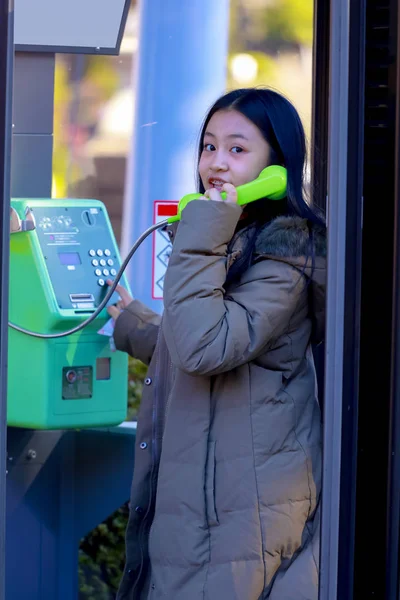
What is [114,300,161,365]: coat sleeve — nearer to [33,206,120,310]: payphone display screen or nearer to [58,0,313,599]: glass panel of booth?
[33,206,120,310]: payphone display screen

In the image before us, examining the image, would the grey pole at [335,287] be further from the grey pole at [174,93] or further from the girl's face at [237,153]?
the grey pole at [174,93]

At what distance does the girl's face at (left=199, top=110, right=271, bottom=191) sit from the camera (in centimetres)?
228

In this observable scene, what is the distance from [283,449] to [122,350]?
3.44ft

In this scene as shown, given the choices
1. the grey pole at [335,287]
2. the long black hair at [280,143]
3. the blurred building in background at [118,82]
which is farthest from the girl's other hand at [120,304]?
the grey pole at [335,287]

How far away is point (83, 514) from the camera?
3.44 metres

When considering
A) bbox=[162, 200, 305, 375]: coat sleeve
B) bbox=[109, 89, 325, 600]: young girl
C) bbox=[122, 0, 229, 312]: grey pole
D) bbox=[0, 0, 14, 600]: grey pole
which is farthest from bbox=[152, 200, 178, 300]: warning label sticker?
bbox=[0, 0, 14, 600]: grey pole

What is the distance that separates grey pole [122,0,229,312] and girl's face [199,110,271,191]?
4.30 feet

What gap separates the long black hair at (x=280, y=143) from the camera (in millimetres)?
2285

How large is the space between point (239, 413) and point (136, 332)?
94 cm

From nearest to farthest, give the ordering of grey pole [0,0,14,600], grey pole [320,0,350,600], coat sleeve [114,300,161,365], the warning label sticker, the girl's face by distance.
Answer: grey pole [0,0,14,600], grey pole [320,0,350,600], the girl's face, coat sleeve [114,300,161,365], the warning label sticker

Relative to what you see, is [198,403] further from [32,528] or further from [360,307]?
[32,528]

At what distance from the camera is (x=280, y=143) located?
7.51 ft

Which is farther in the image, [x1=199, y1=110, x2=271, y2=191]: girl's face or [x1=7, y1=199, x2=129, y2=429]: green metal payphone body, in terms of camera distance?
[x1=7, y1=199, x2=129, y2=429]: green metal payphone body

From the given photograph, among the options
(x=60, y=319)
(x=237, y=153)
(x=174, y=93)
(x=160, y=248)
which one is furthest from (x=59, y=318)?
(x=174, y=93)
